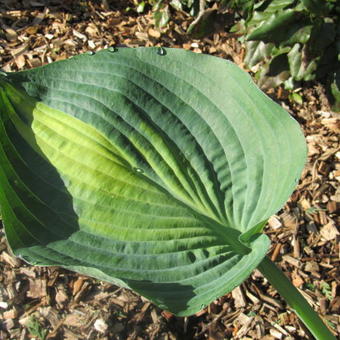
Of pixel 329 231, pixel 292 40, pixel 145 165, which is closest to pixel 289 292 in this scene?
pixel 145 165

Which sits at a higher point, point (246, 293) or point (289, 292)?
point (289, 292)

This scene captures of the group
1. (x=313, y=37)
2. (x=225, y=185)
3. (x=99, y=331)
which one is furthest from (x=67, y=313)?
(x=313, y=37)

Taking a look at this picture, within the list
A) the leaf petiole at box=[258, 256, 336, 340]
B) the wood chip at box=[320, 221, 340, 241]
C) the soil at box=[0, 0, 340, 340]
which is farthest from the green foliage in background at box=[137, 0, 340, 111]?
the leaf petiole at box=[258, 256, 336, 340]

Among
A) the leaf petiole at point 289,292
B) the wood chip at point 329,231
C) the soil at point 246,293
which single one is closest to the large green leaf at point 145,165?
the leaf petiole at point 289,292

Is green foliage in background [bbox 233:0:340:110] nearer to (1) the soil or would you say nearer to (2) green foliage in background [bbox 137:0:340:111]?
(2) green foliage in background [bbox 137:0:340:111]

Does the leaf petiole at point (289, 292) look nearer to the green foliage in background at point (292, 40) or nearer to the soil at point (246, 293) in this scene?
the soil at point (246, 293)

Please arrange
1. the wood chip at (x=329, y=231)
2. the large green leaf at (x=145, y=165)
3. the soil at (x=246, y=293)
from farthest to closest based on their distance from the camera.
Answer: the wood chip at (x=329, y=231) → the soil at (x=246, y=293) → the large green leaf at (x=145, y=165)

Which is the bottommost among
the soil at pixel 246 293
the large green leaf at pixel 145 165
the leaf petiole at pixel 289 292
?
the soil at pixel 246 293

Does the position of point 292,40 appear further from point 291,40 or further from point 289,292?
point 289,292
